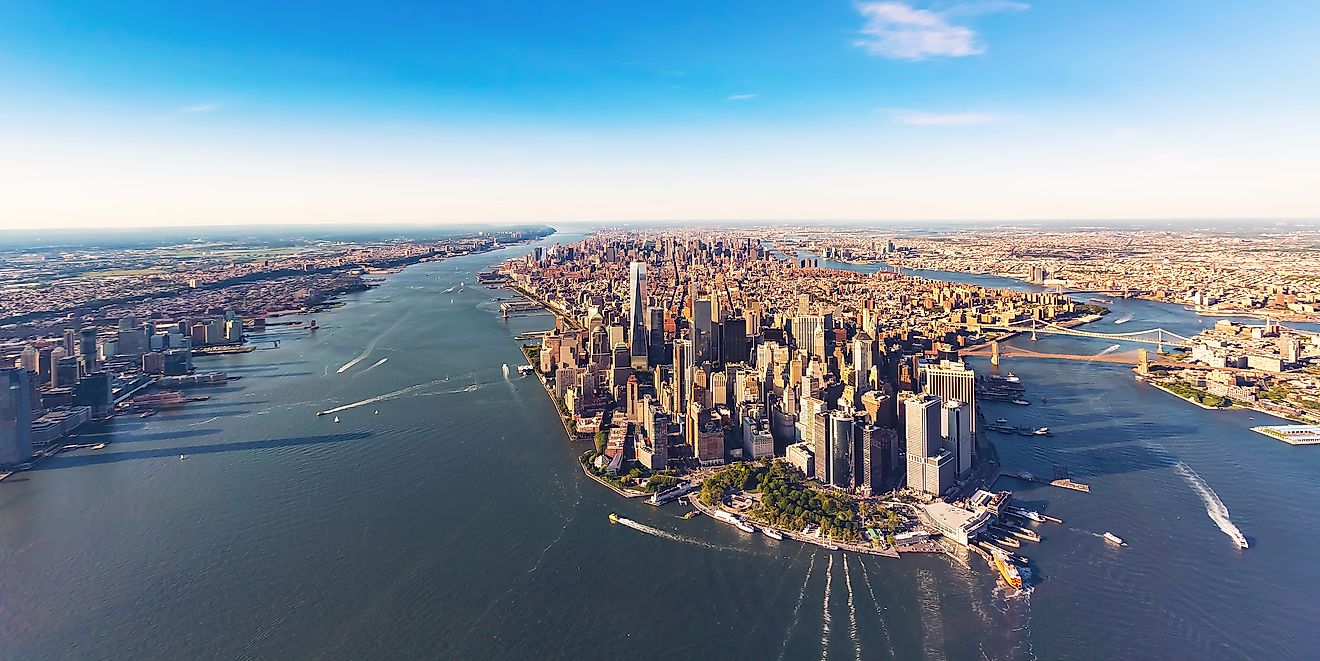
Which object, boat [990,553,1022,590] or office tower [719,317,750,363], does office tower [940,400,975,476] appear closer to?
boat [990,553,1022,590]

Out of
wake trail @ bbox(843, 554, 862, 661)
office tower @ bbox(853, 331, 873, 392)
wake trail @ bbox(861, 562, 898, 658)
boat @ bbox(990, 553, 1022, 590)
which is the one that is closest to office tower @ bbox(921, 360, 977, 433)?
→ office tower @ bbox(853, 331, 873, 392)

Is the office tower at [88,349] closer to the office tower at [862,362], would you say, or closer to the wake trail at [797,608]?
the wake trail at [797,608]

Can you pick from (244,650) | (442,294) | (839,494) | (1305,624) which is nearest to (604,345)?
(839,494)

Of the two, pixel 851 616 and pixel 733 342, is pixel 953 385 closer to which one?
pixel 733 342

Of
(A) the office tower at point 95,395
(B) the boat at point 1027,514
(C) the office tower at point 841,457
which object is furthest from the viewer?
(A) the office tower at point 95,395

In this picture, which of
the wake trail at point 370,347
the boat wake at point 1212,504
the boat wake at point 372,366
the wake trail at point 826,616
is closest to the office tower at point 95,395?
the wake trail at point 370,347

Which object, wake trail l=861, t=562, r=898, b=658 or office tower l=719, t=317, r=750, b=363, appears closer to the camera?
wake trail l=861, t=562, r=898, b=658
